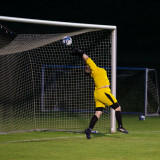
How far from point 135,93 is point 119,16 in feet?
70.9

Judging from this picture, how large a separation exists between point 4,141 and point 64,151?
1.73 meters

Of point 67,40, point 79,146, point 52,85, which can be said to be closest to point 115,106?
point 79,146

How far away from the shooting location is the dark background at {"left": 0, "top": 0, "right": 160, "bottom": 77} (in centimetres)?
3697

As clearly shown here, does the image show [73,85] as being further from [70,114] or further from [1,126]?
[1,126]

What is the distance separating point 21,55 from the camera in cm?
1381

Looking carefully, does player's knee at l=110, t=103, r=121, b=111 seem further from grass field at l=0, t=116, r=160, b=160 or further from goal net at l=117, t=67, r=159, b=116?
goal net at l=117, t=67, r=159, b=116

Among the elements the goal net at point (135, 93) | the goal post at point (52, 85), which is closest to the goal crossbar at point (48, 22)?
the goal post at point (52, 85)

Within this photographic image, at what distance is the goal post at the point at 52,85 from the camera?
11.6 metres

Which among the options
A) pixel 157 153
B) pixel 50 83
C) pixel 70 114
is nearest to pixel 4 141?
pixel 157 153

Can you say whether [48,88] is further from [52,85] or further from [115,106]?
[115,106]

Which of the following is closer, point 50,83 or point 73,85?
point 73,85

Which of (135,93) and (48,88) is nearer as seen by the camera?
(48,88)

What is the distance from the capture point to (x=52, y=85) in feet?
54.9

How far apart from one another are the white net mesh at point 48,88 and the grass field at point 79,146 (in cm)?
101
